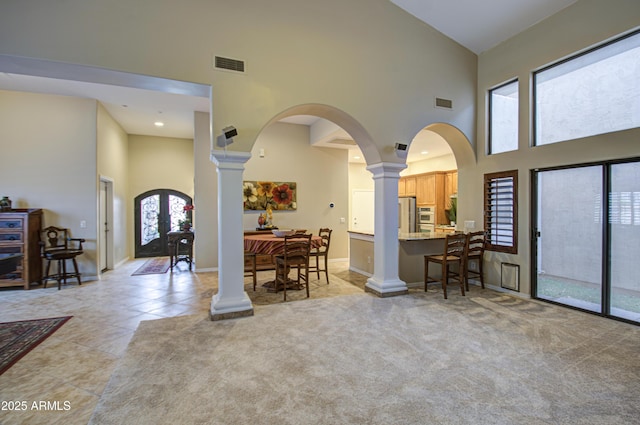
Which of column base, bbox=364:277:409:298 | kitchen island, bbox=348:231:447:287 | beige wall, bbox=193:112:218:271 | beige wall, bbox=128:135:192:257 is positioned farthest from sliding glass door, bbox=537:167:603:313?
beige wall, bbox=128:135:192:257

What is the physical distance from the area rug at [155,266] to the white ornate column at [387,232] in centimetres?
497

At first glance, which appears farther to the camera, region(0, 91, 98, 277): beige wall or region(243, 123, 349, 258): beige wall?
region(243, 123, 349, 258): beige wall

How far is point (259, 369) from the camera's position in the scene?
2.56 m

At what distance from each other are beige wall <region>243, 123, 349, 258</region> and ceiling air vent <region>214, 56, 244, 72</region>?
3294mm

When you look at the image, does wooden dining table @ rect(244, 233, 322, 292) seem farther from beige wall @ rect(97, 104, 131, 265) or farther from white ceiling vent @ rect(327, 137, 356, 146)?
beige wall @ rect(97, 104, 131, 265)

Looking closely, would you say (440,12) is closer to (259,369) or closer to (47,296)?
(259,369)

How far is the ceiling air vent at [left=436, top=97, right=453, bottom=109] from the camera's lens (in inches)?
194

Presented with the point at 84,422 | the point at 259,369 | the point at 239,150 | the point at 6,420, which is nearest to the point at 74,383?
the point at 6,420

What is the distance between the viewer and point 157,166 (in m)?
8.72

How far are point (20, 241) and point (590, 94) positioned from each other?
29.5ft

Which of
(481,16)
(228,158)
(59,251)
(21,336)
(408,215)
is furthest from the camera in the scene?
(408,215)

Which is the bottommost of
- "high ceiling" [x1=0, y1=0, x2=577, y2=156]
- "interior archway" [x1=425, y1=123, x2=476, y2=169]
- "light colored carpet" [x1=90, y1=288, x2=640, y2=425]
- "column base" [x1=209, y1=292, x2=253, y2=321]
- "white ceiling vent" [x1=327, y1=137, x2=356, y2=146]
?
"light colored carpet" [x1=90, y1=288, x2=640, y2=425]

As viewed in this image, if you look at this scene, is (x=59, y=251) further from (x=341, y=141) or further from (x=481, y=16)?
(x=481, y=16)

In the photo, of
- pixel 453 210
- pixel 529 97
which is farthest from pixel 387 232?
pixel 453 210
